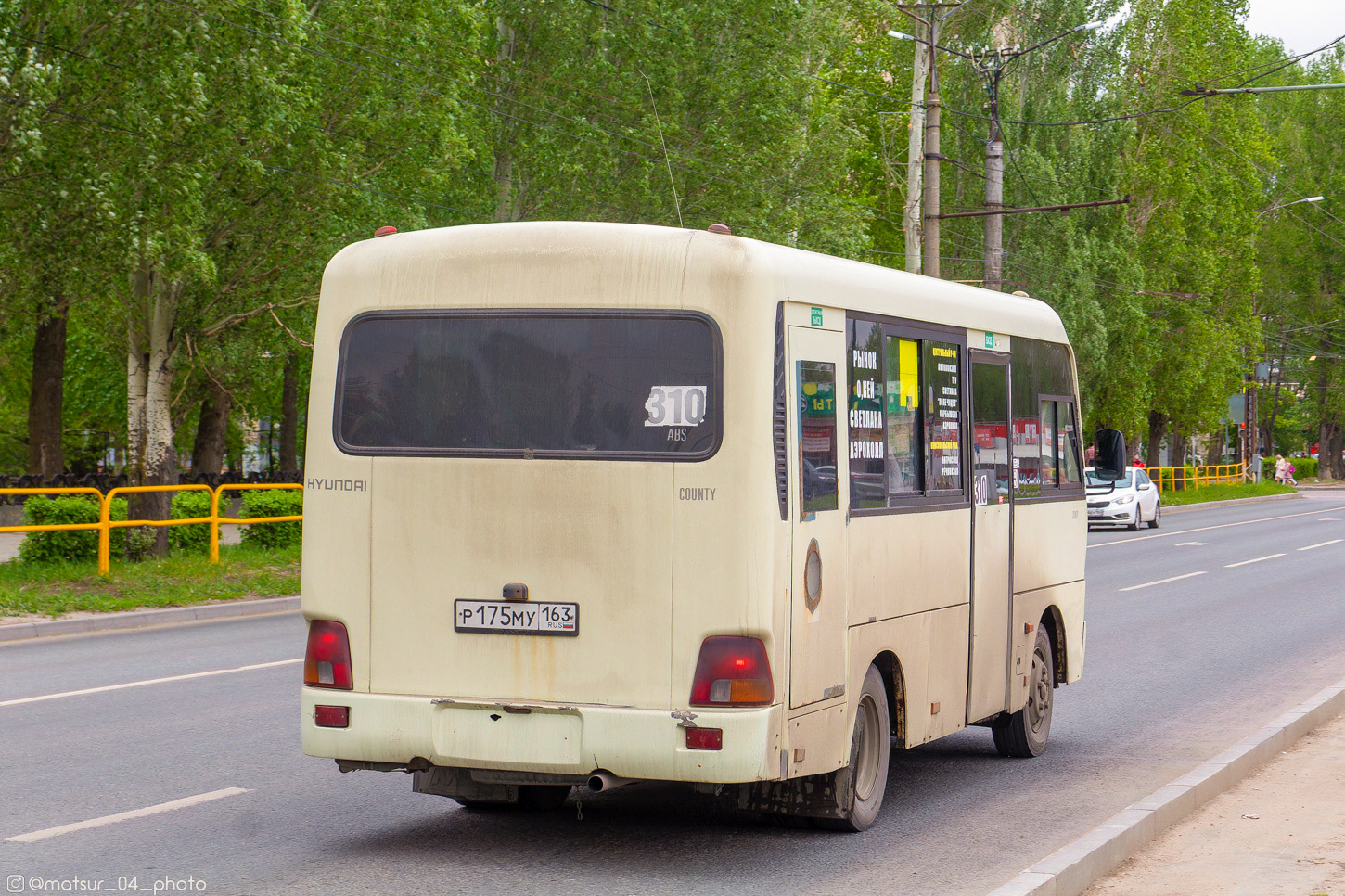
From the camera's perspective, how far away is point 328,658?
6828 mm

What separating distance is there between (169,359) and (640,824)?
16.9m

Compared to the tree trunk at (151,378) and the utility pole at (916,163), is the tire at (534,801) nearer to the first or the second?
the tree trunk at (151,378)

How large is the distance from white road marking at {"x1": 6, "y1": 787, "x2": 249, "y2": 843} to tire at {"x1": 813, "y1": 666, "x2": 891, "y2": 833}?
3.00 m

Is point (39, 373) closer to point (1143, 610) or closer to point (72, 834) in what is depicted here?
point (1143, 610)

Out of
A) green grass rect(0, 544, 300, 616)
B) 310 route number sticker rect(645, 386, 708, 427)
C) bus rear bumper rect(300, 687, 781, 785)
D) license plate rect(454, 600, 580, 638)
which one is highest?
310 route number sticker rect(645, 386, 708, 427)

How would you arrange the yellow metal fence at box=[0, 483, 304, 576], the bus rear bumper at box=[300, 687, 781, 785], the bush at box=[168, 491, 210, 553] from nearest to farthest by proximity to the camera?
the bus rear bumper at box=[300, 687, 781, 785] < the yellow metal fence at box=[0, 483, 304, 576] < the bush at box=[168, 491, 210, 553]

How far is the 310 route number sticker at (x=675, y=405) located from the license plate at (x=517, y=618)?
33.3 inches

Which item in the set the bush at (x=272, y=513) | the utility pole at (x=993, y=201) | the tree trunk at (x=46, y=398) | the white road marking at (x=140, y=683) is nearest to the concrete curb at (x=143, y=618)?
the bush at (x=272, y=513)

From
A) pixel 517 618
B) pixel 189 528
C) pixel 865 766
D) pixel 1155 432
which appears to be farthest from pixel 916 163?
pixel 1155 432

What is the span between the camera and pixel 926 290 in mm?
8164

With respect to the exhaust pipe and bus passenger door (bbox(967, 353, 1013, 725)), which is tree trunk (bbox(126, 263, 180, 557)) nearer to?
bus passenger door (bbox(967, 353, 1013, 725))

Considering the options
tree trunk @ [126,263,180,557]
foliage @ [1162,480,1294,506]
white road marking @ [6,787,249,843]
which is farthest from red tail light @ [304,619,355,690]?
foliage @ [1162,480,1294,506]

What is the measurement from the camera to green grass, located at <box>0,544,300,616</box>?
54.7 feet

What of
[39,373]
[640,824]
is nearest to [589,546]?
[640,824]
